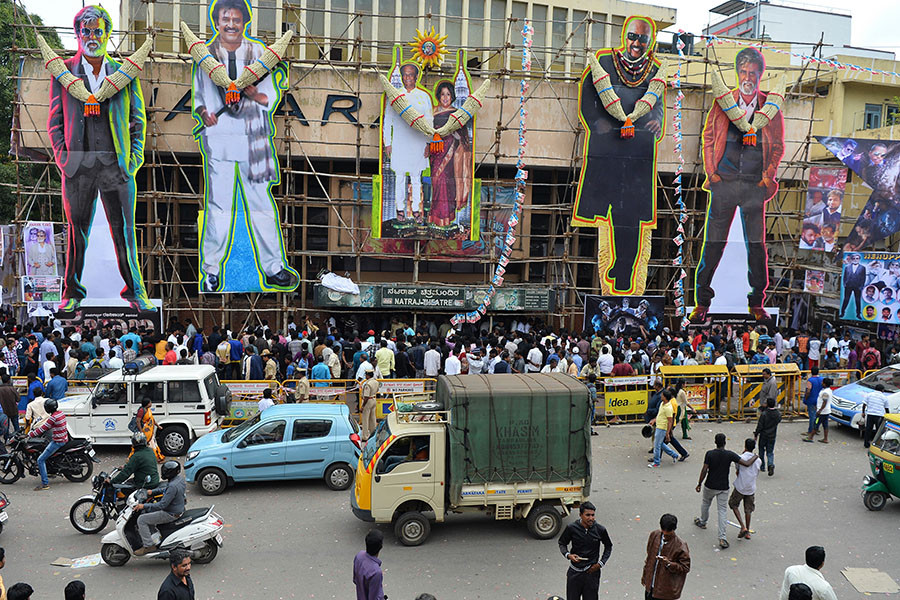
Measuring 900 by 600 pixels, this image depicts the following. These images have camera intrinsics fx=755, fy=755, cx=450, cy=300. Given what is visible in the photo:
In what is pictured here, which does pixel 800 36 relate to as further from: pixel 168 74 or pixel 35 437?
pixel 35 437

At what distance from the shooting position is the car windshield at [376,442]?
9619 millimetres

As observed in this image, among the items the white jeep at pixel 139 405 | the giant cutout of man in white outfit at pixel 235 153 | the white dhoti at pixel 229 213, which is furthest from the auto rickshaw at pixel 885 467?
the white dhoti at pixel 229 213

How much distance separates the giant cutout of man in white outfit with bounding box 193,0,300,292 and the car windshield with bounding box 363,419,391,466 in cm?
1217

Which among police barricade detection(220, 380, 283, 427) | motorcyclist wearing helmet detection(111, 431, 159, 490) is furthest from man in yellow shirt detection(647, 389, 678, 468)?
motorcyclist wearing helmet detection(111, 431, 159, 490)

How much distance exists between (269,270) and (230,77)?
5.34m

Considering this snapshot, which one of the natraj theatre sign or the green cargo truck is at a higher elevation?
the natraj theatre sign

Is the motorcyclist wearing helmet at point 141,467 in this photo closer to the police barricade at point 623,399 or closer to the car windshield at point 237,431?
the car windshield at point 237,431

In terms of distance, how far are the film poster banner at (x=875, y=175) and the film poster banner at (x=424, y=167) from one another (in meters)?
11.2

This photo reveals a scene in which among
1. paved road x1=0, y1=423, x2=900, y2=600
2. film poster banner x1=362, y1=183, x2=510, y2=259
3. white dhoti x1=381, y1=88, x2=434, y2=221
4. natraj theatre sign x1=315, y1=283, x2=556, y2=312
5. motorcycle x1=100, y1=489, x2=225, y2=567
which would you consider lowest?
paved road x1=0, y1=423, x2=900, y2=600

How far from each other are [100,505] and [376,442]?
3.63 metres

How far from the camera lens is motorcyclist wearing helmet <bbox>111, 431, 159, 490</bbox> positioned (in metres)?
9.49

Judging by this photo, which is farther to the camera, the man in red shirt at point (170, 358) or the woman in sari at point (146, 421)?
the man in red shirt at point (170, 358)

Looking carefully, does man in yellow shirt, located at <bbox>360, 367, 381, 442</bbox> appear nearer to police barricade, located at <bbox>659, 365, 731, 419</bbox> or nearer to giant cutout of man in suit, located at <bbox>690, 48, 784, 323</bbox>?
police barricade, located at <bbox>659, 365, 731, 419</bbox>

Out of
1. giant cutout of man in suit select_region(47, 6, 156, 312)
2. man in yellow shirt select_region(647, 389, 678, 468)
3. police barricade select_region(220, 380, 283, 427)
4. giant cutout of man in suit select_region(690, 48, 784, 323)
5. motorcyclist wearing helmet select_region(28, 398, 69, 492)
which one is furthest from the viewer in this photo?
giant cutout of man in suit select_region(690, 48, 784, 323)
